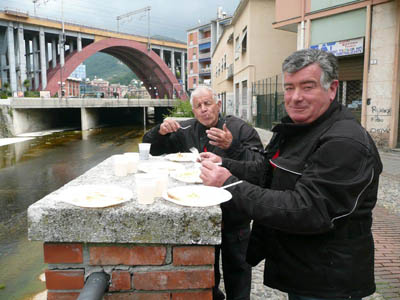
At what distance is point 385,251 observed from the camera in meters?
3.87

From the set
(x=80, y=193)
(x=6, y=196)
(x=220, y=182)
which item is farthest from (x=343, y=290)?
(x=6, y=196)

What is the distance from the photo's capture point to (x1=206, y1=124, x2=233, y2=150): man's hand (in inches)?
103

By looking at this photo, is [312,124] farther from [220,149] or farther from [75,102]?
[75,102]

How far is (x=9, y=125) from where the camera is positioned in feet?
76.4

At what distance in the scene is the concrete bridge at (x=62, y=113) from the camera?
2372cm

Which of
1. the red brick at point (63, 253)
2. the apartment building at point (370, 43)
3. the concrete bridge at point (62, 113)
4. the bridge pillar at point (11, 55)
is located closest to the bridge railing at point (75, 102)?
the concrete bridge at point (62, 113)

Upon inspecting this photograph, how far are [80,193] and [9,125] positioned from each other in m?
25.1

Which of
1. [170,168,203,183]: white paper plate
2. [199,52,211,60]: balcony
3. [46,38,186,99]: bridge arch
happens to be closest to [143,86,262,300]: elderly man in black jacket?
[170,168,203,183]: white paper plate

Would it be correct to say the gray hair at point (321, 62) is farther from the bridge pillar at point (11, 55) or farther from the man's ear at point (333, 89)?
the bridge pillar at point (11, 55)

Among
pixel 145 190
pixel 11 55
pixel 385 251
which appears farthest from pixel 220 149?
pixel 11 55

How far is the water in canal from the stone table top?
2.92 meters

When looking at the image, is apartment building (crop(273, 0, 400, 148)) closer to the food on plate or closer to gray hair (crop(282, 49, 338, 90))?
gray hair (crop(282, 49, 338, 90))

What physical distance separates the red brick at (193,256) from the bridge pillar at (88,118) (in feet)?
101

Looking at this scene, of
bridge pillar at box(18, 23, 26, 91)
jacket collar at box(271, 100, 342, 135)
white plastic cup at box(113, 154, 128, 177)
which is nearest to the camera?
jacket collar at box(271, 100, 342, 135)
